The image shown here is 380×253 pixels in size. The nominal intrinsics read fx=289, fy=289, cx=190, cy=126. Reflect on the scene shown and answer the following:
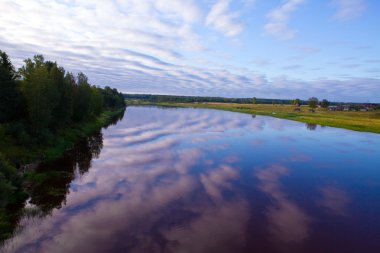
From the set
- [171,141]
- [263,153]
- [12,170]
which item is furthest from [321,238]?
[171,141]

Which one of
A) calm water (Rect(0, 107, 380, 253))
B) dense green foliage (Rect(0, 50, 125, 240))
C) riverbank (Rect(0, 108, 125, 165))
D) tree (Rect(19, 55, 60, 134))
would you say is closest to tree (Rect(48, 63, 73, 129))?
dense green foliage (Rect(0, 50, 125, 240))

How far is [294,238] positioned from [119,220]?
10467 mm

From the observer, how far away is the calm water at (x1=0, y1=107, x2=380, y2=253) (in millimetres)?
15688

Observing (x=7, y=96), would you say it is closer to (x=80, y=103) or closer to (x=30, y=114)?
(x=30, y=114)

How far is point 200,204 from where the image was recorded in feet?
68.8

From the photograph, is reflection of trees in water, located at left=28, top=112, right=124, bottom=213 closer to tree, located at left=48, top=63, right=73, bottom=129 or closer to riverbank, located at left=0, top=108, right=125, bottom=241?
riverbank, located at left=0, top=108, right=125, bottom=241

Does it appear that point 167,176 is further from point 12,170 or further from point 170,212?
point 12,170

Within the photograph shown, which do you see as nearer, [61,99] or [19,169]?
[19,169]

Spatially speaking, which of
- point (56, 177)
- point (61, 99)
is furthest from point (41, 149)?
point (61, 99)

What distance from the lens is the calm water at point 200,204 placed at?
51.5 feet

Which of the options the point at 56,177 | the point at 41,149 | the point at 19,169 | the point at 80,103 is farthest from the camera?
the point at 80,103

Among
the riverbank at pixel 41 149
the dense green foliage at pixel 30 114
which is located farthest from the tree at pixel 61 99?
the riverbank at pixel 41 149

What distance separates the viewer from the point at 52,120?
3894cm

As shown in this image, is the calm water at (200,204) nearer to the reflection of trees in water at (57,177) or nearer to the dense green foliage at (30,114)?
the reflection of trees in water at (57,177)
